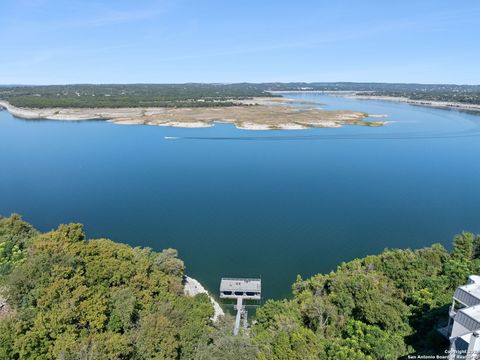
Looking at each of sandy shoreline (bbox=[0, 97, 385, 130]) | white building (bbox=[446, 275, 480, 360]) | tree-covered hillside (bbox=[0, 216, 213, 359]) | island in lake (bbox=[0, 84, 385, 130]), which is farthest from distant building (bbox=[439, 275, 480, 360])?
island in lake (bbox=[0, 84, 385, 130])

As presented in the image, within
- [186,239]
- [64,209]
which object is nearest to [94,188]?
[64,209]

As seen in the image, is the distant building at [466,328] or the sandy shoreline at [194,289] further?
the sandy shoreline at [194,289]

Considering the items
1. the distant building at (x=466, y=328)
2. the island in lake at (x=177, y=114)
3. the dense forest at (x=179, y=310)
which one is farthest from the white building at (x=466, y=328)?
the island in lake at (x=177, y=114)

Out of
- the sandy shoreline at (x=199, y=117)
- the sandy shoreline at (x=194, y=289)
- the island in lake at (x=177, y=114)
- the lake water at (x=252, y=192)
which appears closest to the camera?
the sandy shoreline at (x=194, y=289)

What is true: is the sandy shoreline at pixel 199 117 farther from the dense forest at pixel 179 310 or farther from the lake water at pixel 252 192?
the dense forest at pixel 179 310

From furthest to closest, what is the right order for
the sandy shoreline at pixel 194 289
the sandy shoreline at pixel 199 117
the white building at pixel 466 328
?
the sandy shoreline at pixel 199 117, the sandy shoreline at pixel 194 289, the white building at pixel 466 328

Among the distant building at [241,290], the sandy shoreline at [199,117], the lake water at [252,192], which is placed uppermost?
the sandy shoreline at [199,117]
